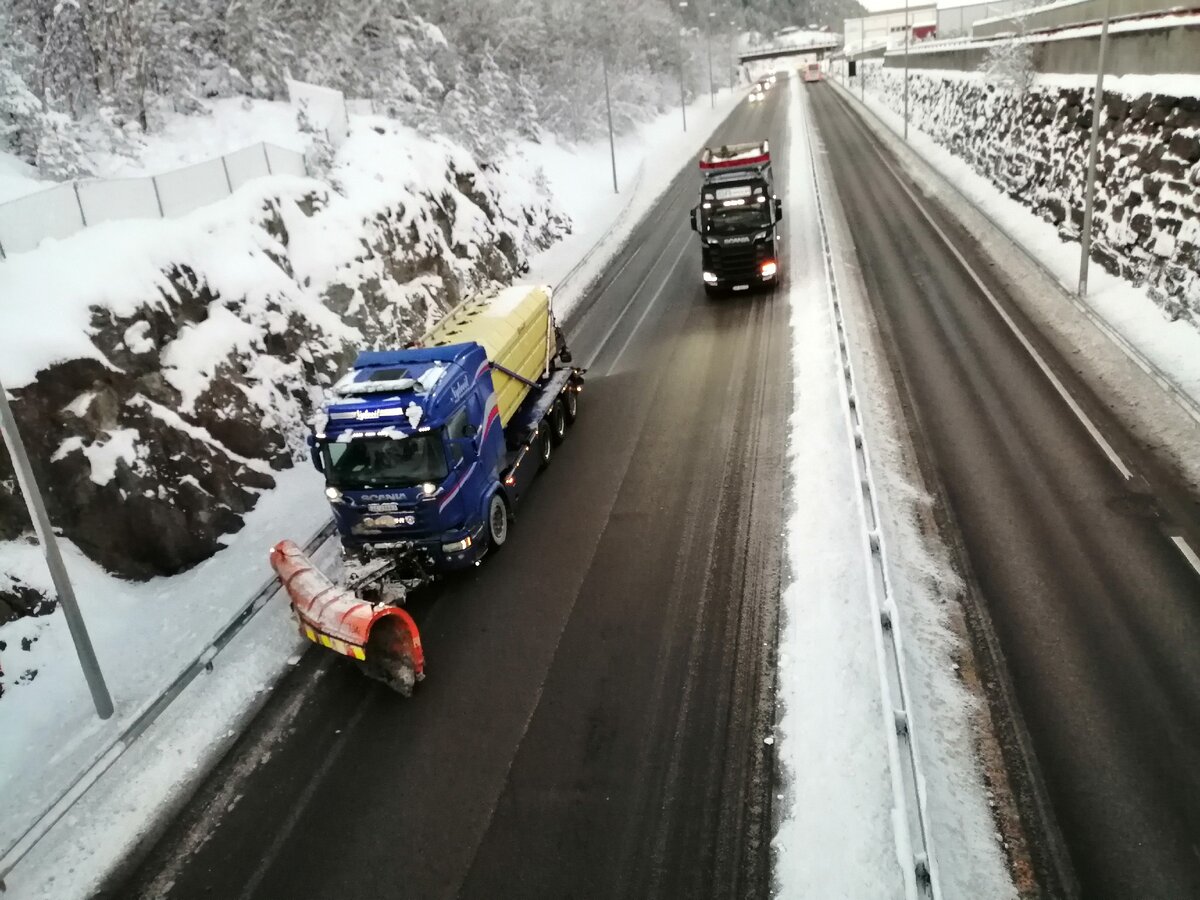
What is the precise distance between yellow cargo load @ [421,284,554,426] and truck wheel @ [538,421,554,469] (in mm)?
710

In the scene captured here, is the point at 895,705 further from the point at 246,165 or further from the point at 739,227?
the point at 246,165

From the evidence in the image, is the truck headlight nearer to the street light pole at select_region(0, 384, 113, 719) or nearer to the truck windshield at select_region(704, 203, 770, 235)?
the street light pole at select_region(0, 384, 113, 719)

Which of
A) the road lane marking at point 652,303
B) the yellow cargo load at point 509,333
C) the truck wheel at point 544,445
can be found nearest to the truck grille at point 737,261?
the road lane marking at point 652,303

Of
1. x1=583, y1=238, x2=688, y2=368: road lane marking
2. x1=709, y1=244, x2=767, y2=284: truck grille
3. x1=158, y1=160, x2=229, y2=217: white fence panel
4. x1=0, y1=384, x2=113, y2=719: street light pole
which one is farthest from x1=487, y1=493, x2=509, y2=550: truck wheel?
x1=709, y1=244, x2=767, y2=284: truck grille

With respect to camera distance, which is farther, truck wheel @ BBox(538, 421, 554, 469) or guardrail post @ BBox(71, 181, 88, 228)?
truck wheel @ BBox(538, 421, 554, 469)

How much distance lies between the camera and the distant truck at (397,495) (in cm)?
1073

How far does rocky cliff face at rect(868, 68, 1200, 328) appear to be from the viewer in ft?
60.7

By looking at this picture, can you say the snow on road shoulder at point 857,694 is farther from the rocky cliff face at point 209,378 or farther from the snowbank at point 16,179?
the snowbank at point 16,179

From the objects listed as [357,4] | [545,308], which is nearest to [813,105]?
[357,4]

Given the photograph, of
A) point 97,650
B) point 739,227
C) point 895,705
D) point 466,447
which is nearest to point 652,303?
point 739,227

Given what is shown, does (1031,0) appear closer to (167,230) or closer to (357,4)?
(357,4)

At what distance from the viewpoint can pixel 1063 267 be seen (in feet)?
78.2

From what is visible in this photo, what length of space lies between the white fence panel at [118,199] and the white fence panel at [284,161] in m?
4.77

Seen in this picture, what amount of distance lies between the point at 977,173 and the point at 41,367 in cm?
3812
